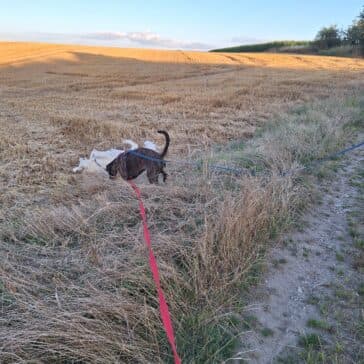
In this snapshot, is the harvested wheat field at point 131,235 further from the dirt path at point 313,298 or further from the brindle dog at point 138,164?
the brindle dog at point 138,164

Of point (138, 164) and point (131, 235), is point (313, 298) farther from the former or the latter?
point (138, 164)

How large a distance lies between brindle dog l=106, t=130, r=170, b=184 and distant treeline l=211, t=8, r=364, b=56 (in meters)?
55.0

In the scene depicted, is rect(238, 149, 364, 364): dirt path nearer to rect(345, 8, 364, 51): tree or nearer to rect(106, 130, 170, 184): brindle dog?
rect(106, 130, 170, 184): brindle dog

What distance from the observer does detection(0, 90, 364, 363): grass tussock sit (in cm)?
217

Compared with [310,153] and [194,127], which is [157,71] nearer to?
[194,127]

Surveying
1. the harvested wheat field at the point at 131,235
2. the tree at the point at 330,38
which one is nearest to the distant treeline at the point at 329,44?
the tree at the point at 330,38

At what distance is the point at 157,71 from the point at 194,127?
16650mm

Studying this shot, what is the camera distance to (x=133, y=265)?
9.39ft

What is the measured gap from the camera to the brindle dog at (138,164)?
486cm

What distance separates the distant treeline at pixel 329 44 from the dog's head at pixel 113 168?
55.2m

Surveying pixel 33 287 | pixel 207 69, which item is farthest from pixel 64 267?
pixel 207 69

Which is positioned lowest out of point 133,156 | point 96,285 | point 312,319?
point 312,319

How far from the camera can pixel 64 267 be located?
9.91 feet

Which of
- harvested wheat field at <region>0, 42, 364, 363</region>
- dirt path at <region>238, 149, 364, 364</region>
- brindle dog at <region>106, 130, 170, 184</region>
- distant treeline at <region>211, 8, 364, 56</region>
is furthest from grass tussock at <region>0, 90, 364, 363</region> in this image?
distant treeline at <region>211, 8, 364, 56</region>
